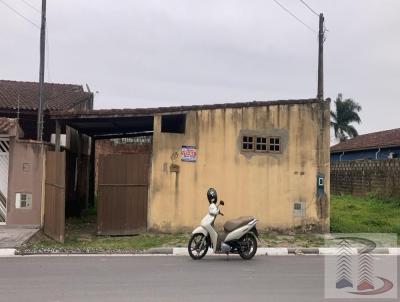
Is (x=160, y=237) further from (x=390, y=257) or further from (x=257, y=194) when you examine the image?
(x=390, y=257)

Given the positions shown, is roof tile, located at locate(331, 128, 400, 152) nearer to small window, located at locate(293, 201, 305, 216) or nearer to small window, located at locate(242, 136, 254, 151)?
small window, located at locate(293, 201, 305, 216)

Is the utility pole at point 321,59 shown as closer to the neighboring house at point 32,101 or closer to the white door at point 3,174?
the neighboring house at point 32,101

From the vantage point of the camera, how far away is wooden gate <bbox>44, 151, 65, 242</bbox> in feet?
42.9

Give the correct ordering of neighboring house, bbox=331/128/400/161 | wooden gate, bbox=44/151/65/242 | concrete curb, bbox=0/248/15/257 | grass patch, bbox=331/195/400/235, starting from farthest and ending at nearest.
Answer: neighboring house, bbox=331/128/400/161 < grass patch, bbox=331/195/400/235 < wooden gate, bbox=44/151/65/242 < concrete curb, bbox=0/248/15/257

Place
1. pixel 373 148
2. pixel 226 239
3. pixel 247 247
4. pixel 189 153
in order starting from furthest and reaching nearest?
pixel 373 148 → pixel 189 153 → pixel 247 247 → pixel 226 239

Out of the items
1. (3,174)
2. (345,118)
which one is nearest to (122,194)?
(3,174)

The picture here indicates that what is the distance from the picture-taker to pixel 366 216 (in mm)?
18266

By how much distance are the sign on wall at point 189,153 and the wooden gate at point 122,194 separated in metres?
0.99

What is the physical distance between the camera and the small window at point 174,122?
14.7m

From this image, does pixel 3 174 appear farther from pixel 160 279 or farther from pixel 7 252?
pixel 160 279
